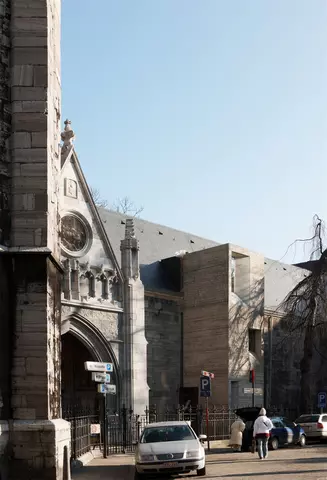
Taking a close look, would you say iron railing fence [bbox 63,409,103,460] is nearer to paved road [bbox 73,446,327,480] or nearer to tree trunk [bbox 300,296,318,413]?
paved road [bbox 73,446,327,480]

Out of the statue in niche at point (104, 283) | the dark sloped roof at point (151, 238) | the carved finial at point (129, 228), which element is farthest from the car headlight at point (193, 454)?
the dark sloped roof at point (151, 238)

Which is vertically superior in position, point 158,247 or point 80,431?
point 158,247

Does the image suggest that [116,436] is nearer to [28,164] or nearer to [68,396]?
[68,396]

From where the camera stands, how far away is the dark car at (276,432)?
26.2 meters

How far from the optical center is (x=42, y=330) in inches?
562

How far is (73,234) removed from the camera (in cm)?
2995

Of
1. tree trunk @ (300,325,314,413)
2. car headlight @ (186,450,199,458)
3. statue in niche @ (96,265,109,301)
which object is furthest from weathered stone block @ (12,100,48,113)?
tree trunk @ (300,325,314,413)

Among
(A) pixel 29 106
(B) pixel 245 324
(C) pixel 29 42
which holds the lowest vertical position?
(B) pixel 245 324

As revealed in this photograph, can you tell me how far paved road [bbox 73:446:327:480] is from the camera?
17.4m

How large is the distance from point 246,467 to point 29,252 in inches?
331

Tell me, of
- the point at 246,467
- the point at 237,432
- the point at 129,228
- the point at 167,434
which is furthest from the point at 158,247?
the point at 167,434

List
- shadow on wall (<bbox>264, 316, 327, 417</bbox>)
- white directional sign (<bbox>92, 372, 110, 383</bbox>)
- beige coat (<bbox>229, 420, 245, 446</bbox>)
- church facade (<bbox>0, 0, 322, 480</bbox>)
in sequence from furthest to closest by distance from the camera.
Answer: shadow on wall (<bbox>264, 316, 327, 417</bbox>), beige coat (<bbox>229, 420, 245, 446</bbox>), white directional sign (<bbox>92, 372, 110, 383</bbox>), church facade (<bbox>0, 0, 322, 480</bbox>)

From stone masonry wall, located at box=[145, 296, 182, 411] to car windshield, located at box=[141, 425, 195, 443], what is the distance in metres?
15.2

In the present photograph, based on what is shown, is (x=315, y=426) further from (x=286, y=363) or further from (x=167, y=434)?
(x=167, y=434)
